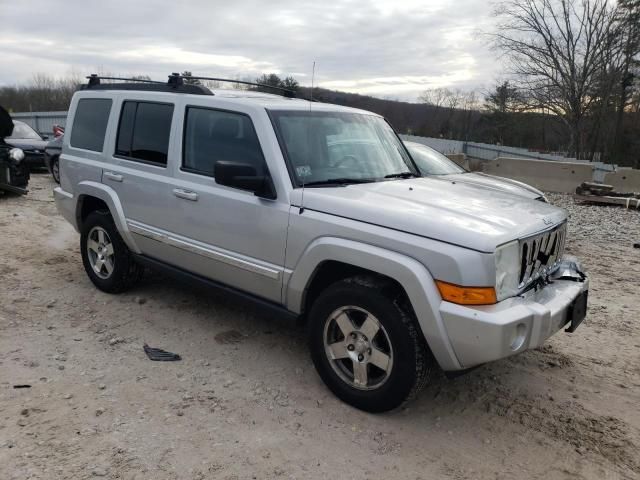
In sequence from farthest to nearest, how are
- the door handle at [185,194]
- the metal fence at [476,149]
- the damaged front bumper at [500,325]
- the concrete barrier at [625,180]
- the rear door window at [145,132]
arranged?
1. the metal fence at [476,149]
2. the concrete barrier at [625,180]
3. the rear door window at [145,132]
4. the door handle at [185,194]
5. the damaged front bumper at [500,325]

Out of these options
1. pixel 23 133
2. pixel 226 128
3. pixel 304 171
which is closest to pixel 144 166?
pixel 226 128

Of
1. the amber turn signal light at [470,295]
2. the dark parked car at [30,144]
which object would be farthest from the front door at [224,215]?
the dark parked car at [30,144]

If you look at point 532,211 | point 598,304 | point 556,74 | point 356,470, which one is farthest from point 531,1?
point 356,470

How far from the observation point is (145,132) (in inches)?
181

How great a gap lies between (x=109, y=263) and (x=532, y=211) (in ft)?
12.8

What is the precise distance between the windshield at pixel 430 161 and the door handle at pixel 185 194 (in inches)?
185

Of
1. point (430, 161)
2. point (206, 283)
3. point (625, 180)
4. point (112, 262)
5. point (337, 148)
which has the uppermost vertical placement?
point (337, 148)

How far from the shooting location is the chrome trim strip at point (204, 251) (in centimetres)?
370

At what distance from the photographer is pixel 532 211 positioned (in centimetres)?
354

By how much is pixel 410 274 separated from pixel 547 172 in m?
13.6

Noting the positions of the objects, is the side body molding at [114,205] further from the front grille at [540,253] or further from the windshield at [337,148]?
the front grille at [540,253]

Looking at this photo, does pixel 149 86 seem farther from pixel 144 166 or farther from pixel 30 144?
pixel 30 144

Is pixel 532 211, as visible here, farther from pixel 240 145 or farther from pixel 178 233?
pixel 178 233

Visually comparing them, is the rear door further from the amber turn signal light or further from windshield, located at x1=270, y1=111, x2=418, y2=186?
the amber turn signal light
